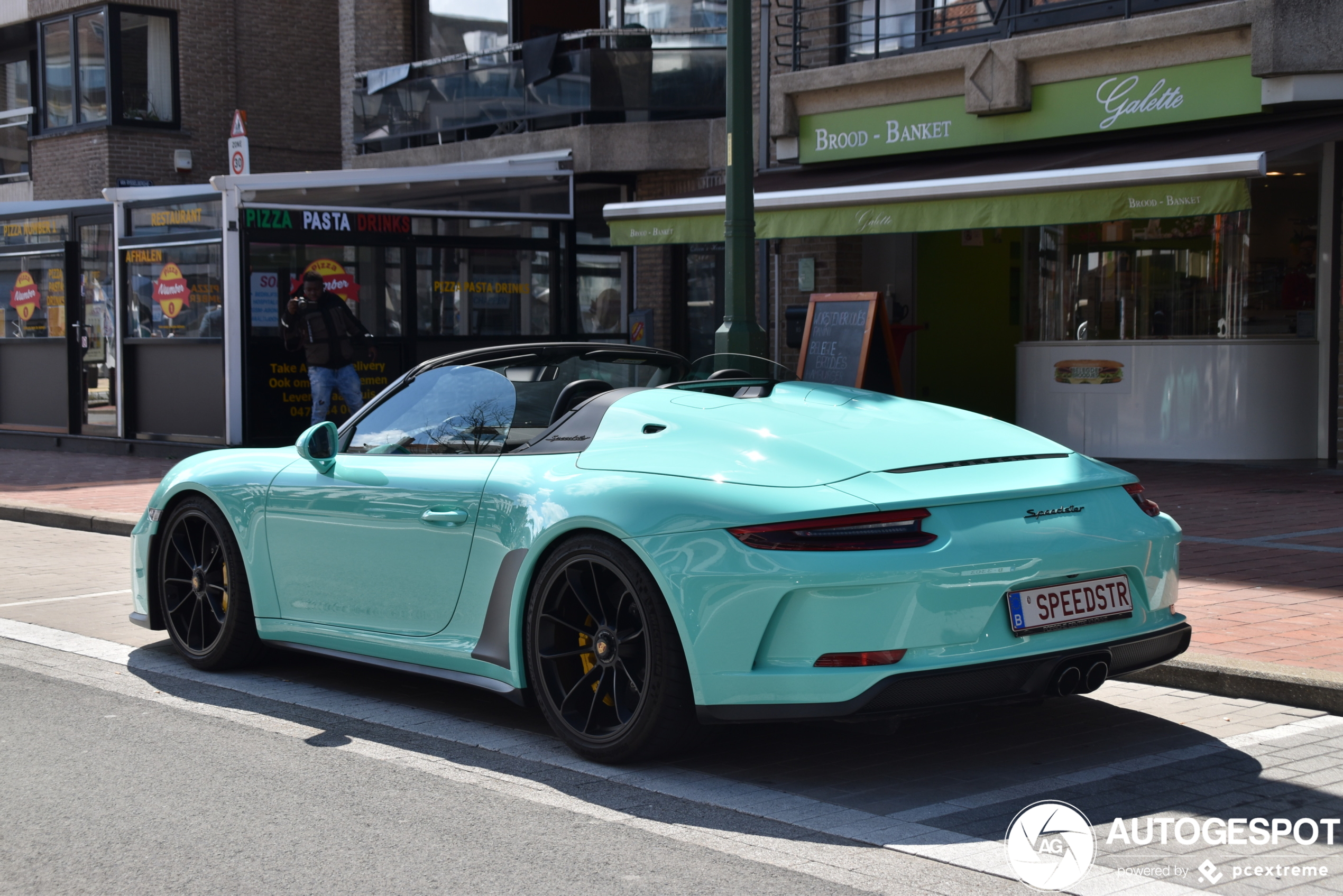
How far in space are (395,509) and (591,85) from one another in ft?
45.2

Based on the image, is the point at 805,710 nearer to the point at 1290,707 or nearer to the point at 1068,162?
the point at 1290,707

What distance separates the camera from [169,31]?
25.5m

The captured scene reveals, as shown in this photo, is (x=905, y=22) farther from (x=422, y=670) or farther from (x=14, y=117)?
(x=14, y=117)

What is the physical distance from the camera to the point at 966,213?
41.1ft

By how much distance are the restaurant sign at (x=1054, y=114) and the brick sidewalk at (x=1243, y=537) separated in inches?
123

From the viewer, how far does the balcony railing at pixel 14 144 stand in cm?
2638

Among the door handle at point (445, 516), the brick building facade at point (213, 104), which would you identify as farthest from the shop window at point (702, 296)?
the door handle at point (445, 516)

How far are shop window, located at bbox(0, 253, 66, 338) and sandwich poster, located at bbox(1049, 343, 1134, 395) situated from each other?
39.3 feet

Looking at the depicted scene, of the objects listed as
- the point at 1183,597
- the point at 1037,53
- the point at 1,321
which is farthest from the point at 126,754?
the point at 1,321

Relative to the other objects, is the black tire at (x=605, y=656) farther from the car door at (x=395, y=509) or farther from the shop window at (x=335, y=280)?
the shop window at (x=335, y=280)

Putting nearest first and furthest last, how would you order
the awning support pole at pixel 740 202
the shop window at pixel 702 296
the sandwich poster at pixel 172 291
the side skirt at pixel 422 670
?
the side skirt at pixel 422 670
the awning support pole at pixel 740 202
the sandwich poster at pixel 172 291
the shop window at pixel 702 296

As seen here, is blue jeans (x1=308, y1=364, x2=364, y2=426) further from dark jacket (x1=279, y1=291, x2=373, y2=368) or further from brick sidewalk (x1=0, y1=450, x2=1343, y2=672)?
brick sidewalk (x1=0, y1=450, x2=1343, y2=672)

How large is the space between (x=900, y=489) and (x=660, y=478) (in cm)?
75

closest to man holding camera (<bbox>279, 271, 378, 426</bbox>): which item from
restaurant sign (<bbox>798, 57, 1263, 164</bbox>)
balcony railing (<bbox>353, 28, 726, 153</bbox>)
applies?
balcony railing (<bbox>353, 28, 726, 153</bbox>)
